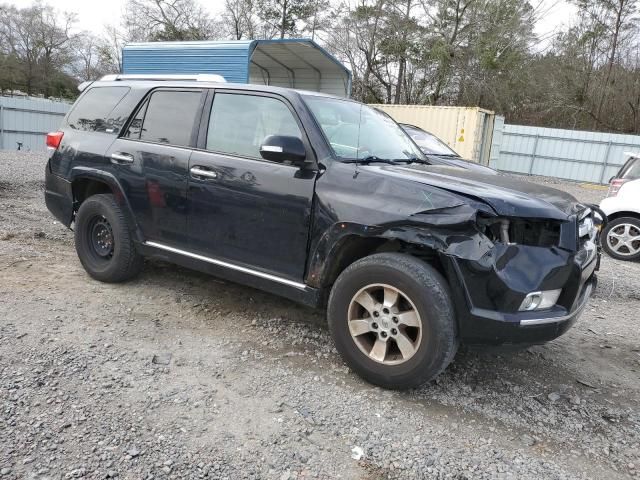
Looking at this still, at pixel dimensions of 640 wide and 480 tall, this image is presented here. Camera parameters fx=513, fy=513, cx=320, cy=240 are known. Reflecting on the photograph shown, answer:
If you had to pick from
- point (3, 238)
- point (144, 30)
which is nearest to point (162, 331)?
point (3, 238)

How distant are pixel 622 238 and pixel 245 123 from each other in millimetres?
6046

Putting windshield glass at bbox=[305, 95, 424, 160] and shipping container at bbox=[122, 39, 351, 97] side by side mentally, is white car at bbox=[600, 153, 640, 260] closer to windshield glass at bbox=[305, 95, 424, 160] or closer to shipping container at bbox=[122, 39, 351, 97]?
windshield glass at bbox=[305, 95, 424, 160]

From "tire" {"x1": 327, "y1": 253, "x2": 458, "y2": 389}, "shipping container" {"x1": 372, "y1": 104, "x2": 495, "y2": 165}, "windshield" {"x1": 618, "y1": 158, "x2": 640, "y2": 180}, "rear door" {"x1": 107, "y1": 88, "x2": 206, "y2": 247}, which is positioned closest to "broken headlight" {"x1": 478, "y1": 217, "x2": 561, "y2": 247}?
"tire" {"x1": 327, "y1": 253, "x2": 458, "y2": 389}

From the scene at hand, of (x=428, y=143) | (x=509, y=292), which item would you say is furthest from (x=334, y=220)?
(x=428, y=143)

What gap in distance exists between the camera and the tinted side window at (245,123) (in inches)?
145

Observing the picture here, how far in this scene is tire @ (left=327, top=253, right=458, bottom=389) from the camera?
2883mm

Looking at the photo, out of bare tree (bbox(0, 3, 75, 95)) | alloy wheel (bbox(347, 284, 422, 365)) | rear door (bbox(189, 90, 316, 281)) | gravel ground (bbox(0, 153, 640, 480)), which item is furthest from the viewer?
bare tree (bbox(0, 3, 75, 95))

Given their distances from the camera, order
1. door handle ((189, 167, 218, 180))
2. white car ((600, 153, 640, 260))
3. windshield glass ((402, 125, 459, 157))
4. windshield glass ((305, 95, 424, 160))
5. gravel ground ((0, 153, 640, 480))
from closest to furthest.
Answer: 1. gravel ground ((0, 153, 640, 480))
2. windshield glass ((305, 95, 424, 160))
3. door handle ((189, 167, 218, 180))
4. white car ((600, 153, 640, 260))
5. windshield glass ((402, 125, 459, 157))

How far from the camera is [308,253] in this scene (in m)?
3.40

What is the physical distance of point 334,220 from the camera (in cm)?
324

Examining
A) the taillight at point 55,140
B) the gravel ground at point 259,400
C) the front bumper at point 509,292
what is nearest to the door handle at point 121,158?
the taillight at point 55,140

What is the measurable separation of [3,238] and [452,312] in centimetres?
524

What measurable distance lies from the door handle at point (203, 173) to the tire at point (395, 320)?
128 centimetres

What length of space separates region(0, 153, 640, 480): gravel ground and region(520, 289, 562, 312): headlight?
1.18 feet
